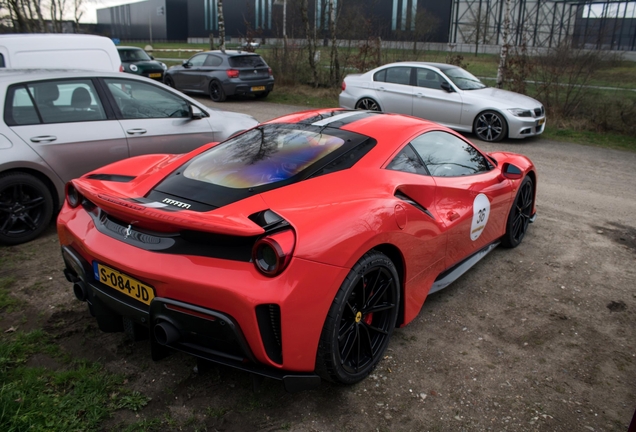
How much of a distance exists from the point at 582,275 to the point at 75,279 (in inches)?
160

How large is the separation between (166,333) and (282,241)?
0.74m

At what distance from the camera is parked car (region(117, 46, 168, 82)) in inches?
757

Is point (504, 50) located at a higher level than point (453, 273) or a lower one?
higher

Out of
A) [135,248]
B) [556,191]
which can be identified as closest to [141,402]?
[135,248]

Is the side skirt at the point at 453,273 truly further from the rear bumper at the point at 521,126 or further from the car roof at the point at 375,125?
the rear bumper at the point at 521,126

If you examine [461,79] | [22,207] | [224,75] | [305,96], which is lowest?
[22,207]

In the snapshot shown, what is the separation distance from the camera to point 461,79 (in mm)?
11711

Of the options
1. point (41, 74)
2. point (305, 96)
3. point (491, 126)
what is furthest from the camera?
point (305, 96)

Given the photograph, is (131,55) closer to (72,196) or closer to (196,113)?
Answer: (196,113)

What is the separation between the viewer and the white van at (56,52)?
854 cm

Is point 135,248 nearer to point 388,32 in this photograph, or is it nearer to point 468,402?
point 468,402

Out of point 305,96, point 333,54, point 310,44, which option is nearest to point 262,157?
point 305,96

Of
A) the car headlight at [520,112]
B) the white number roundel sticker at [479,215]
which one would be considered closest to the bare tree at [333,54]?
the car headlight at [520,112]

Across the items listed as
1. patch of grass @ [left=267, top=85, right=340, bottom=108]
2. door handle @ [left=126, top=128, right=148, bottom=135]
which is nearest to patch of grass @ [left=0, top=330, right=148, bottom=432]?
door handle @ [left=126, top=128, right=148, bottom=135]
